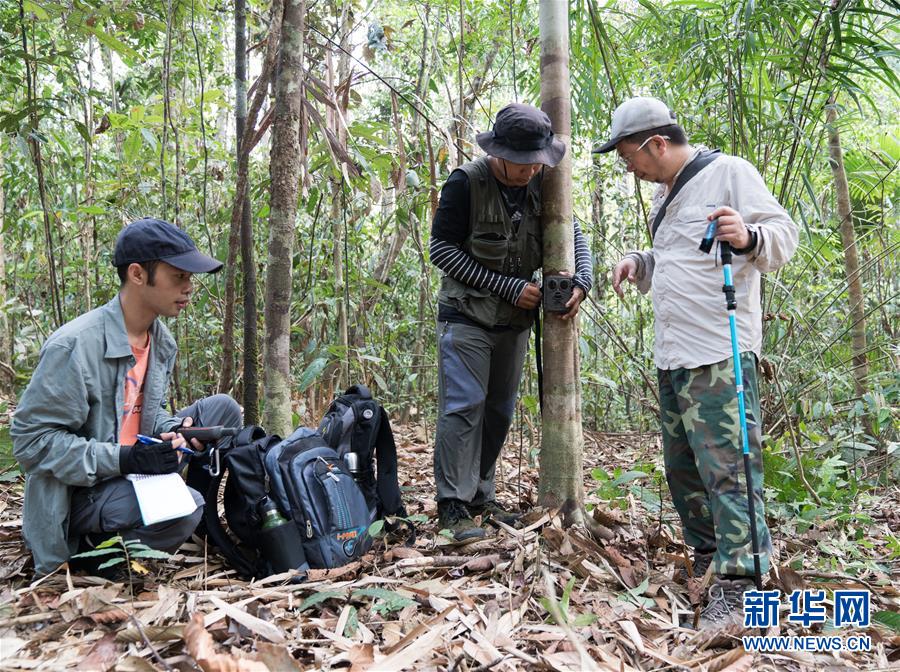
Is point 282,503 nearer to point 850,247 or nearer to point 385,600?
point 385,600

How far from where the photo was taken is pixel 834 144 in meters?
5.54

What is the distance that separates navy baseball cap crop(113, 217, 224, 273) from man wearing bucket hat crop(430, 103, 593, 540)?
111 centimetres

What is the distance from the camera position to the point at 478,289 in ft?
10.8

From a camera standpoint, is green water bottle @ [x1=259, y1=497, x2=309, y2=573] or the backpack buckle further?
the backpack buckle

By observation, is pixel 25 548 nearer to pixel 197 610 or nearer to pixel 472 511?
pixel 197 610

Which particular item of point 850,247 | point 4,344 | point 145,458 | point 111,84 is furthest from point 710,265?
point 4,344

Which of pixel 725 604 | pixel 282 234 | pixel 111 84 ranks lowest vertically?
pixel 725 604

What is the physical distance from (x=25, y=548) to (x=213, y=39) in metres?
6.47

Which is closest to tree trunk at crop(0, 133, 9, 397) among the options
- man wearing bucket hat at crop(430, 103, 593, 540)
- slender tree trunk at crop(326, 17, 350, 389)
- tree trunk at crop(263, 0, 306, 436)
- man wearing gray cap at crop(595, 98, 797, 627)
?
slender tree trunk at crop(326, 17, 350, 389)

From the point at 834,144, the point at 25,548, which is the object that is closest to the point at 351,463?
the point at 25,548

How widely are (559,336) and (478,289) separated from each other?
0.44 m

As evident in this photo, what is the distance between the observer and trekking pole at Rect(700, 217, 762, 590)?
2336 mm

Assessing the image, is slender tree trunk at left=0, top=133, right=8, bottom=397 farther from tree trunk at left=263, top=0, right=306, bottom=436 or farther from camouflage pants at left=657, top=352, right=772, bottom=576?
camouflage pants at left=657, top=352, right=772, bottom=576

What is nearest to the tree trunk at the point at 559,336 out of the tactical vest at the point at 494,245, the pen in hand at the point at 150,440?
the tactical vest at the point at 494,245
